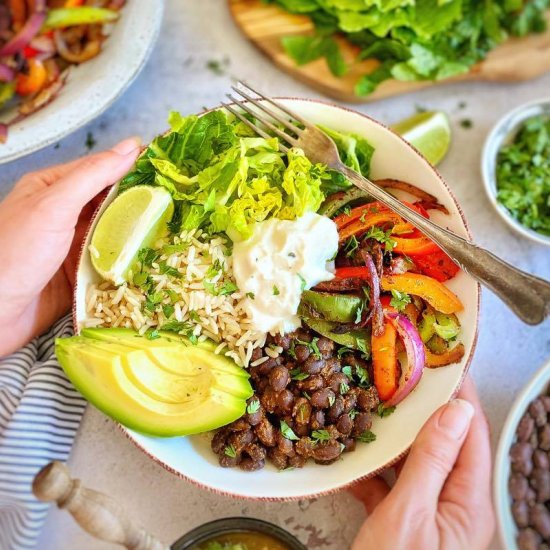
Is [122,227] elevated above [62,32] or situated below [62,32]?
below

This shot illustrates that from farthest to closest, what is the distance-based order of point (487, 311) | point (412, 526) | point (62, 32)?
1. point (62, 32)
2. point (487, 311)
3. point (412, 526)

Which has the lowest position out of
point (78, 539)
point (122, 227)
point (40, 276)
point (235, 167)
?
point (78, 539)

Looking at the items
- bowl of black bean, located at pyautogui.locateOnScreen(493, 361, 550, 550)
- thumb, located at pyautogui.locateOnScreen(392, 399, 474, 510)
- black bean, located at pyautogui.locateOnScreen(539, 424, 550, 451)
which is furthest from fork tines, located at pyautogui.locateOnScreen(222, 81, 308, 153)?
black bean, located at pyautogui.locateOnScreen(539, 424, 550, 451)

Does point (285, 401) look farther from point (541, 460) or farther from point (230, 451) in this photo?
point (541, 460)

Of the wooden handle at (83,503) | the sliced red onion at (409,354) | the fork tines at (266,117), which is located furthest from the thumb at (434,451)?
the fork tines at (266,117)

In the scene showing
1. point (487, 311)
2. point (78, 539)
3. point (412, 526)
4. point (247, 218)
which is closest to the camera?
point (412, 526)

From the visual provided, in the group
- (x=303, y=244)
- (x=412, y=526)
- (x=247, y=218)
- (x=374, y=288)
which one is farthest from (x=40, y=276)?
(x=412, y=526)

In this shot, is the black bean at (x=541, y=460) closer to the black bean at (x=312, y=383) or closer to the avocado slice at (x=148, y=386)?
the black bean at (x=312, y=383)

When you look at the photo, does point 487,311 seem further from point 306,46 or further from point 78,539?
point 78,539
